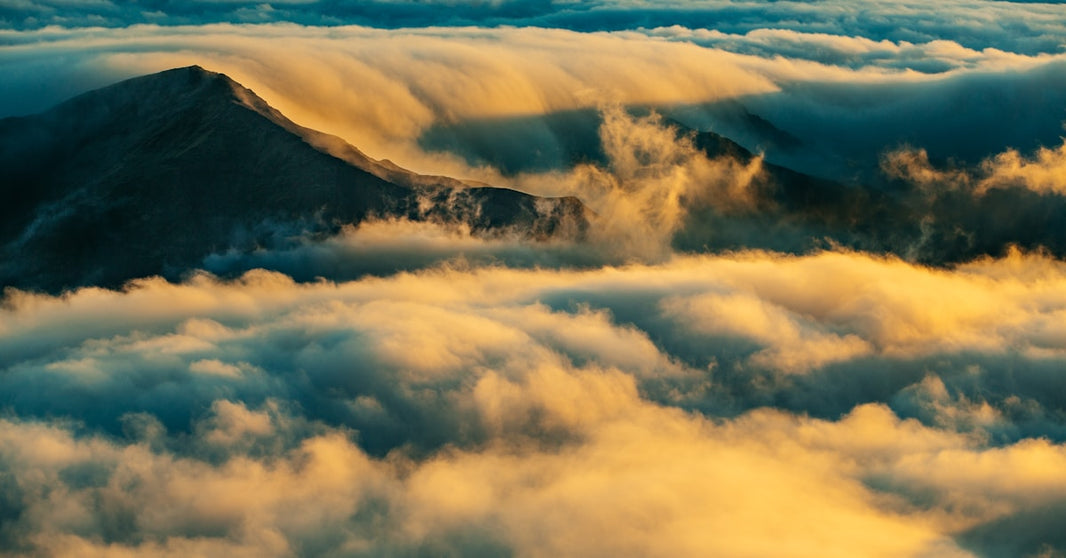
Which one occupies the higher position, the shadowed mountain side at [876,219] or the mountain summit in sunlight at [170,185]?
the mountain summit in sunlight at [170,185]

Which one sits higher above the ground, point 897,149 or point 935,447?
point 897,149

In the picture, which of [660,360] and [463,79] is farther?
[463,79]

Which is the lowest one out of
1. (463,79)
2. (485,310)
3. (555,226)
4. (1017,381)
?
(1017,381)

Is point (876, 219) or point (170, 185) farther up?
point (170, 185)

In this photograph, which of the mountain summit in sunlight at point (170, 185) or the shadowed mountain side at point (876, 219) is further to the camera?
the shadowed mountain side at point (876, 219)

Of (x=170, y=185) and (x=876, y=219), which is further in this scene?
(x=876, y=219)

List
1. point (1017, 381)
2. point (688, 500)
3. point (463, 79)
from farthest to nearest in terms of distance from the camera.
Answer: point (463, 79) < point (1017, 381) < point (688, 500)

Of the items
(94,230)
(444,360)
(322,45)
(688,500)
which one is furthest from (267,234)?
(322,45)

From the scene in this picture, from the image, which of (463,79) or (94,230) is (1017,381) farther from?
(94,230)

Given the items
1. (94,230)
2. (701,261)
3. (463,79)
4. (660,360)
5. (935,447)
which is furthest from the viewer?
(463,79)
